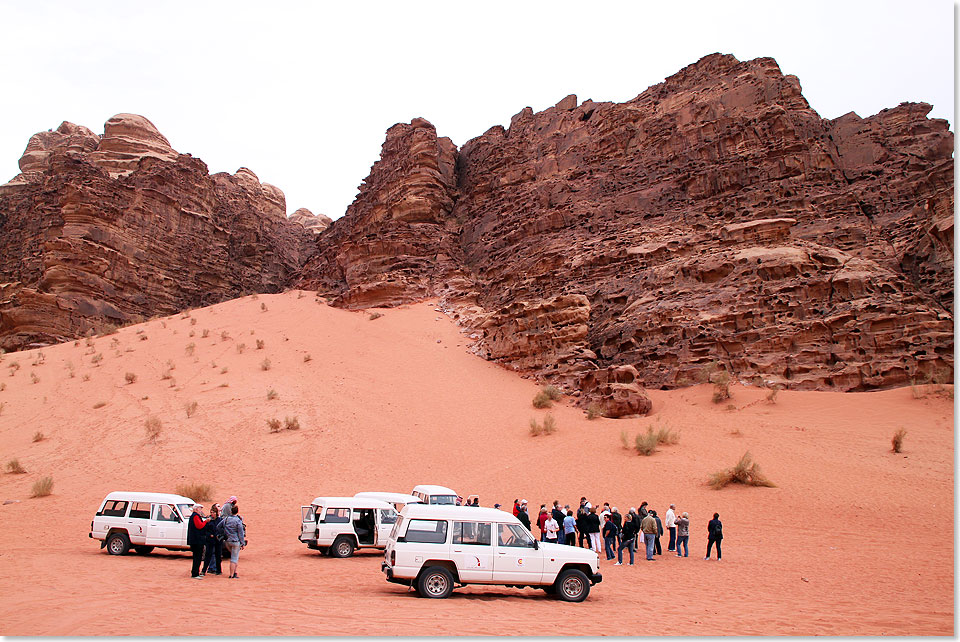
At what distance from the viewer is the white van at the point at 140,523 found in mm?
13336

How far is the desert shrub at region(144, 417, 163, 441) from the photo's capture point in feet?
79.4

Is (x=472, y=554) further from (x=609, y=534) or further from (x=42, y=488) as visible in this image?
(x=42, y=488)

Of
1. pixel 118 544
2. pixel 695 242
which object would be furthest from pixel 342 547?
pixel 695 242

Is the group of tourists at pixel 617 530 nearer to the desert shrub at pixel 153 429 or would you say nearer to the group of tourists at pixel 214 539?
the group of tourists at pixel 214 539

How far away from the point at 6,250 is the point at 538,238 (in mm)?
45421

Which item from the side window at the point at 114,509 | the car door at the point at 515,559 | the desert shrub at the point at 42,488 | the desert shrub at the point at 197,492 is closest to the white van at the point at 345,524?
the side window at the point at 114,509

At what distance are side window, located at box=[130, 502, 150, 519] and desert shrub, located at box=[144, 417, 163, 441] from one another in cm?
1181

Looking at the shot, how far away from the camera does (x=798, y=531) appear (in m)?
15.2

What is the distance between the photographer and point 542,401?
2725 centimetres

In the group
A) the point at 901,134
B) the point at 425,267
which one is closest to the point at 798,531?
the point at 901,134

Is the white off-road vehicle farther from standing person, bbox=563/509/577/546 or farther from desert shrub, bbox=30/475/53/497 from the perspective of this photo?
desert shrub, bbox=30/475/53/497

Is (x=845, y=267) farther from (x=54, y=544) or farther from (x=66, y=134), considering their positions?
(x=66, y=134)

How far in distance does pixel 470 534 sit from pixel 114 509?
910 cm

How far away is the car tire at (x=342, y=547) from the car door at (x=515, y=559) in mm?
6015
